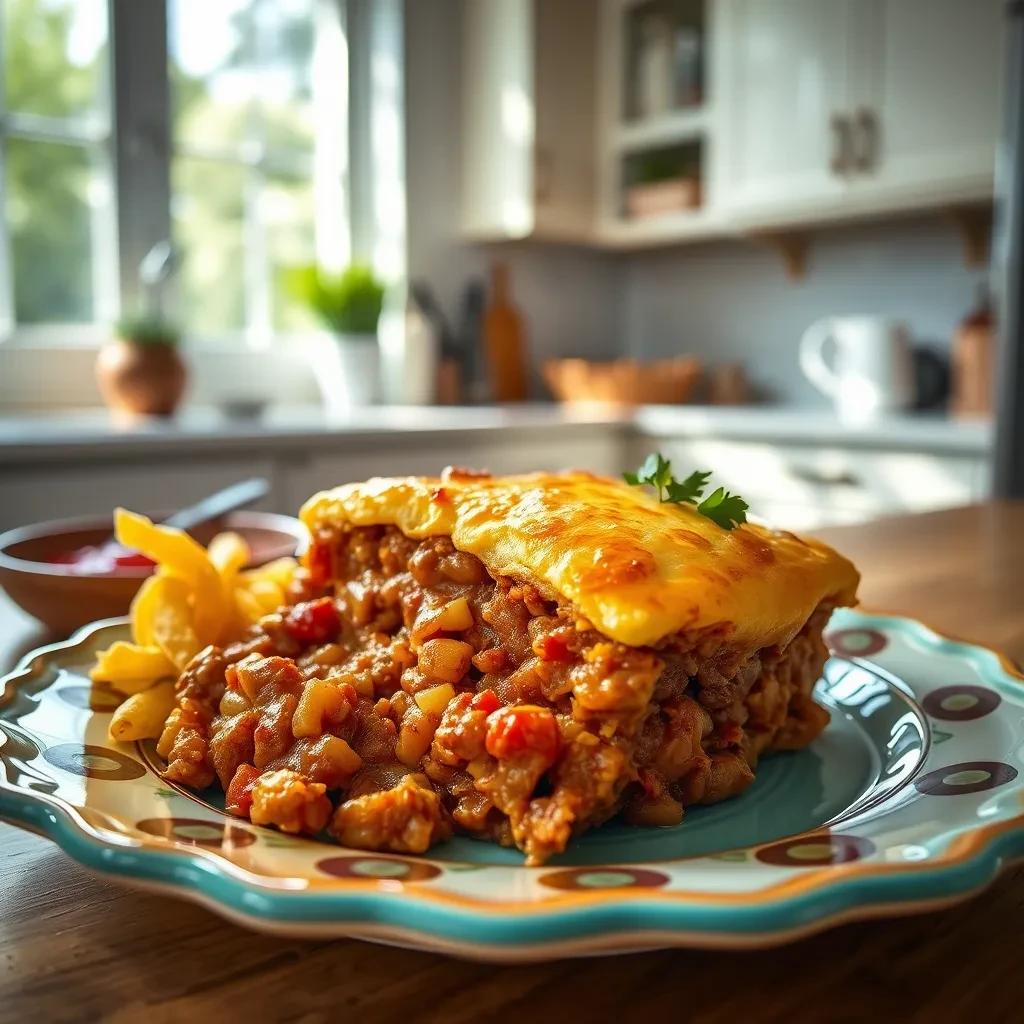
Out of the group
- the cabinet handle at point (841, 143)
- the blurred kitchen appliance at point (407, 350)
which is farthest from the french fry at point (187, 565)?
the blurred kitchen appliance at point (407, 350)

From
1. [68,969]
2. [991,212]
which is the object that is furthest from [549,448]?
[68,969]

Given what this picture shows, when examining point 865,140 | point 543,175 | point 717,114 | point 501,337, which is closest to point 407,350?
point 501,337

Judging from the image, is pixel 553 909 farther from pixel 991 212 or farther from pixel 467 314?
pixel 467 314

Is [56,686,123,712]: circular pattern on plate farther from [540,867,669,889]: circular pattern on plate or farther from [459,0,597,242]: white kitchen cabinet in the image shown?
[459,0,597,242]: white kitchen cabinet

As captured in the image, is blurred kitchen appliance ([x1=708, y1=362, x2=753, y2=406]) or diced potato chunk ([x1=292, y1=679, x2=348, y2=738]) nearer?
diced potato chunk ([x1=292, y1=679, x2=348, y2=738])

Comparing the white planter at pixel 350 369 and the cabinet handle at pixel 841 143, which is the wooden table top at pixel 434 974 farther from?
the white planter at pixel 350 369

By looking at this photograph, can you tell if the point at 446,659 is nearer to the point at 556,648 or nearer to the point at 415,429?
the point at 556,648

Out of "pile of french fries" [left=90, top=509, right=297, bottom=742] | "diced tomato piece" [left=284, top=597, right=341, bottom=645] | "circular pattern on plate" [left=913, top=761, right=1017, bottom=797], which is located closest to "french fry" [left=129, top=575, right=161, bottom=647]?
"pile of french fries" [left=90, top=509, right=297, bottom=742]
